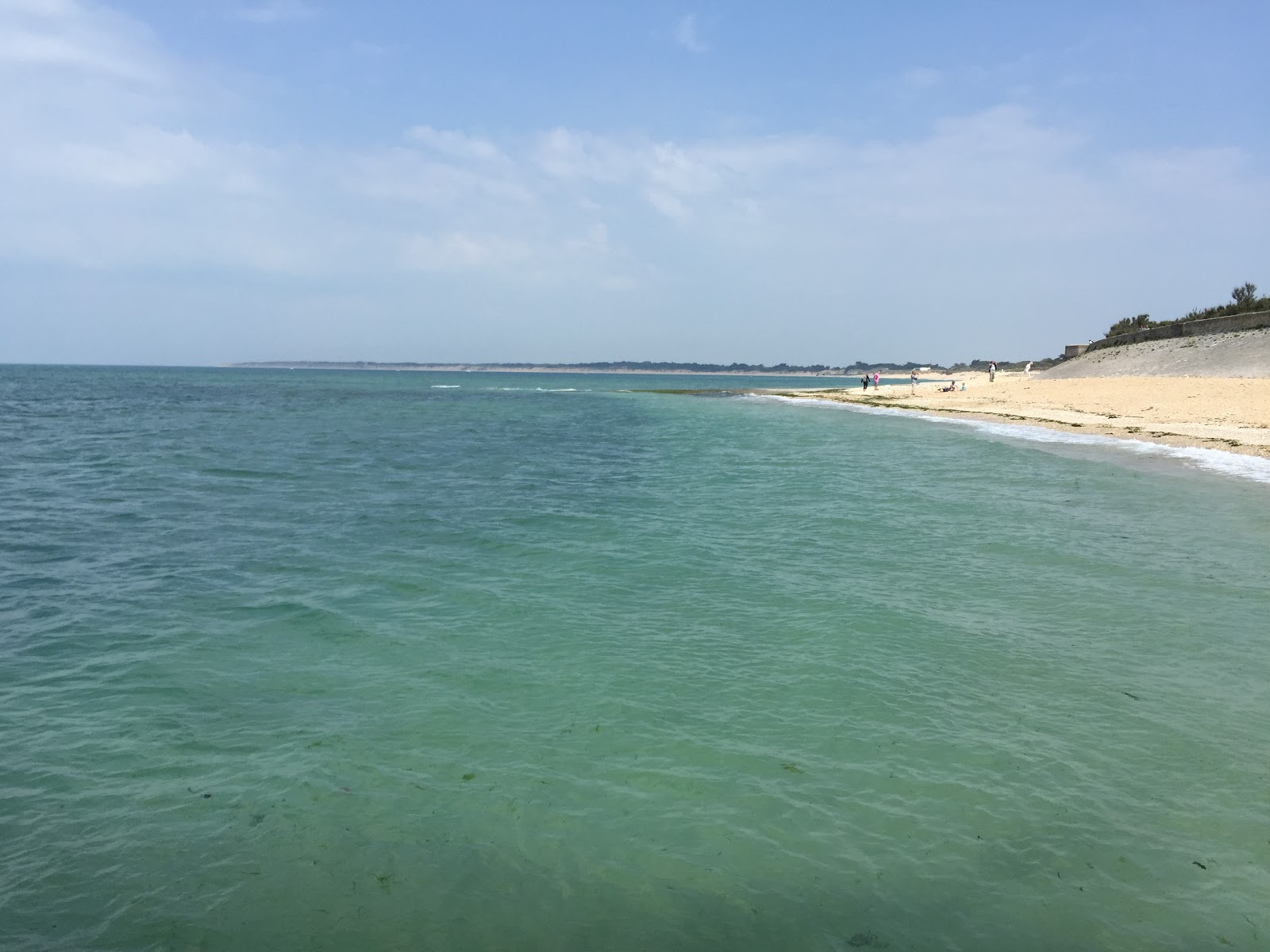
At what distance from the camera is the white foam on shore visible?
22.3 m

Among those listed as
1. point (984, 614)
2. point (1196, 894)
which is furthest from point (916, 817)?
point (984, 614)

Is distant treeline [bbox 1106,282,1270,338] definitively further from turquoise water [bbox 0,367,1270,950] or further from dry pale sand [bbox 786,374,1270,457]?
turquoise water [bbox 0,367,1270,950]

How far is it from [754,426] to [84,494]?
34678mm

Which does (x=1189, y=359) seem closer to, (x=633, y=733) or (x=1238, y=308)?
(x=1238, y=308)

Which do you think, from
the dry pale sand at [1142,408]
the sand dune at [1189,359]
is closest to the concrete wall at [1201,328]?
the sand dune at [1189,359]

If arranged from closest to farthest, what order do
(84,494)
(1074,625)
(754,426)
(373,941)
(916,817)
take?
(373,941) < (916,817) < (1074,625) < (84,494) < (754,426)

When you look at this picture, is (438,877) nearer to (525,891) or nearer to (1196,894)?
(525,891)

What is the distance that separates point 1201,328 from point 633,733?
218 feet

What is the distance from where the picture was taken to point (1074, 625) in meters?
9.57

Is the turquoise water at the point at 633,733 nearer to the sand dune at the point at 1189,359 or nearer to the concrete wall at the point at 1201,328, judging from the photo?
the sand dune at the point at 1189,359

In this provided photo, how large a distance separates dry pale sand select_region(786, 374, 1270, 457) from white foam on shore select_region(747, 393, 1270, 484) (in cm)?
76

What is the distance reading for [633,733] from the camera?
22.5 feet

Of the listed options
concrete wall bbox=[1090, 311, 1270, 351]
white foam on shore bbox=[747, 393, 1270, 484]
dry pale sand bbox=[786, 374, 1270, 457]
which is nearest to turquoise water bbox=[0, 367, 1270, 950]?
white foam on shore bbox=[747, 393, 1270, 484]

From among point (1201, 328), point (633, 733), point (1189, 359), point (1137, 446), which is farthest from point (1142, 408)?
point (633, 733)
